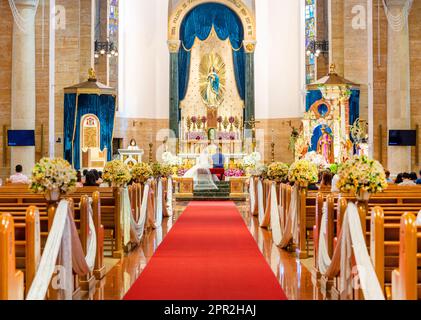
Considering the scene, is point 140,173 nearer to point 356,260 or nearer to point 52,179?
point 52,179

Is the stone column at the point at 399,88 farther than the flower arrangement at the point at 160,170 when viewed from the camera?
No

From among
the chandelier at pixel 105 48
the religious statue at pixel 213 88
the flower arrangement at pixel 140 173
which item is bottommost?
the flower arrangement at pixel 140 173

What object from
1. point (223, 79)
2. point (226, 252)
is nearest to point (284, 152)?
point (223, 79)

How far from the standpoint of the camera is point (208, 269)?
→ 7.88 m

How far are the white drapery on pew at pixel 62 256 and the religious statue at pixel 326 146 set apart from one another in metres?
11.8

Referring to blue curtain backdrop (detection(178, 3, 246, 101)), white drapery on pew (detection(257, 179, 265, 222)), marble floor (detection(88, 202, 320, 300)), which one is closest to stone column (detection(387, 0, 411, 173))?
white drapery on pew (detection(257, 179, 265, 222))

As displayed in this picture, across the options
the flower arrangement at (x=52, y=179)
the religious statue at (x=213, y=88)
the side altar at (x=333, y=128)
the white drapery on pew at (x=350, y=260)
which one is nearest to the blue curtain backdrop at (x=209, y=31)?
the religious statue at (x=213, y=88)

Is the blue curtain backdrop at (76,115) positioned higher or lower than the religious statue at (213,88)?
lower

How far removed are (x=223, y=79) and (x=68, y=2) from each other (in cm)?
1008

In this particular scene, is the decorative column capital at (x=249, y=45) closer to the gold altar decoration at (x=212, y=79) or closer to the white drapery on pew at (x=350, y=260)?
the gold altar decoration at (x=212, y=79)

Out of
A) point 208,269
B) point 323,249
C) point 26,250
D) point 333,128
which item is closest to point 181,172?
point 333,128

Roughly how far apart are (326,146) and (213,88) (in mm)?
11524

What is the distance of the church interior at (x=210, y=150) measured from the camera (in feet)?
20.0

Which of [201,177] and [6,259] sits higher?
→ [201,177]
